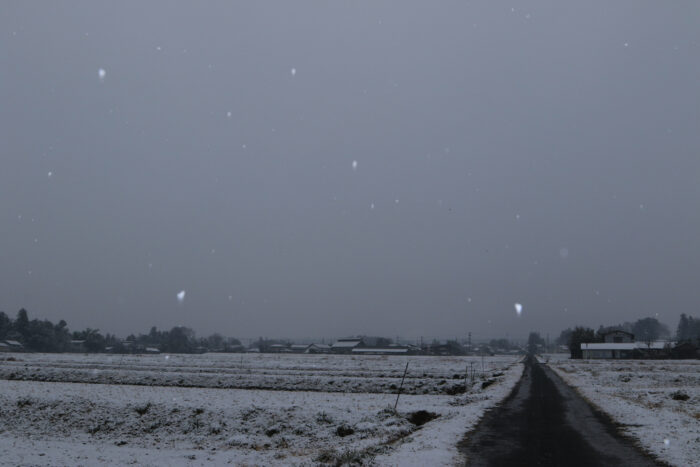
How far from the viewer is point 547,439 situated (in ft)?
63.4

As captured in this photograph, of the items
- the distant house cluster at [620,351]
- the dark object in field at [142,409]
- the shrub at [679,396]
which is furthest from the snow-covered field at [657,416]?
the distant house cluster at [620,351]

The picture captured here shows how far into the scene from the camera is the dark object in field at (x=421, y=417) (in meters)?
24.8

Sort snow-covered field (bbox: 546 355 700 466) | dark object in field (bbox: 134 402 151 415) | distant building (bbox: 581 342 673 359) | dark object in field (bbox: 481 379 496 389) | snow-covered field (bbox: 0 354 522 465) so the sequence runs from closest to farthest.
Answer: snow-covered field (bbox: 546 355 700 466)
snow-covered field (bbox: 0 354 522 465)
dark object in field (bbox: 134 402 151 415)
dark object in field (bbox: 481 379 496 389)
distant building (bbox: 581 342 673 359)

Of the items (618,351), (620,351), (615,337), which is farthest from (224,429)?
(615,337)

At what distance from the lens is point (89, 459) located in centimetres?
1917

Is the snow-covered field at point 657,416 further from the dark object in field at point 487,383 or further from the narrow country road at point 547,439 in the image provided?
the dark object in field at point 487,383

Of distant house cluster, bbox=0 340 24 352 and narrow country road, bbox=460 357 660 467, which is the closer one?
narrow country road, bbox=460 357 660 467

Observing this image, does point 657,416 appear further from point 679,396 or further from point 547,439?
point 679,396

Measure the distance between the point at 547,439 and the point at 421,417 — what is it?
716 cm

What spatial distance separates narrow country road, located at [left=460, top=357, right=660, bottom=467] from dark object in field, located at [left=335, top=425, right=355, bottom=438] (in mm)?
4940

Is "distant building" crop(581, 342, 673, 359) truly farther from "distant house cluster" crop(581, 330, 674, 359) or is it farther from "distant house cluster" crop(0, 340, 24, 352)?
"distant house cluster" crop(0, 340, 24, 352)

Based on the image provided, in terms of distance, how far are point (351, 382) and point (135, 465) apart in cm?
2709

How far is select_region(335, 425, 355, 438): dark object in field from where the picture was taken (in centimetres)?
2206

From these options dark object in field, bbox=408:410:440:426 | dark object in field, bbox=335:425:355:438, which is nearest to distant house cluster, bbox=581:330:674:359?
dark object in field, bbox=408:410:440:426
